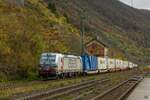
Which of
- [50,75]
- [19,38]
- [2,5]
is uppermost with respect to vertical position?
[2,5]

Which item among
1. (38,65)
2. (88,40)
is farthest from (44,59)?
(88,40)

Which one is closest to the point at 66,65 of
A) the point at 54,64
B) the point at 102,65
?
the point at 54,64

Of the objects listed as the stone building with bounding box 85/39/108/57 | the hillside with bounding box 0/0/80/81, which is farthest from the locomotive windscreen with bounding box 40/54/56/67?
the stone building with bounding box 85/39/108/57

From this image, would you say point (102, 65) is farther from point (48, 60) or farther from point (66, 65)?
point (48, 60)

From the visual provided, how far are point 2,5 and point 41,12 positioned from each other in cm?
3006

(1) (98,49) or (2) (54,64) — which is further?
(1) (98,49)

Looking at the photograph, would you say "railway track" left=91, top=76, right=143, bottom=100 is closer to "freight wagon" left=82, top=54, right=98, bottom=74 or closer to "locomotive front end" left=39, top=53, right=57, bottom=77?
"locomotive front end" left=39, top=53, right=57, bottom=77

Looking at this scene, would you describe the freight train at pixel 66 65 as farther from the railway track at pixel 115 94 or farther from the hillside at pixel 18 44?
the railway track at pixel 115 94

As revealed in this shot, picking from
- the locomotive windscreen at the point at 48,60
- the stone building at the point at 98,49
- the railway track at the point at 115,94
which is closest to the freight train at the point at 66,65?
the locomotive windscreen at the point at 48,60

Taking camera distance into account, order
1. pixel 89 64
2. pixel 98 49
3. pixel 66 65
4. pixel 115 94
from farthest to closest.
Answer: pixel 98 49 → pixel 89 64 → pixel 66 65 → pixel 115 94

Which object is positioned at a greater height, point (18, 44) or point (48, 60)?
point (18, 44)

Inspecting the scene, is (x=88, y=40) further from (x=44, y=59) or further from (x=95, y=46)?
(x=44, y=59)

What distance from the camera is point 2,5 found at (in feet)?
208

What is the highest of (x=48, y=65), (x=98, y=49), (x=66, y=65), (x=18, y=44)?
(x=98, y=49)
